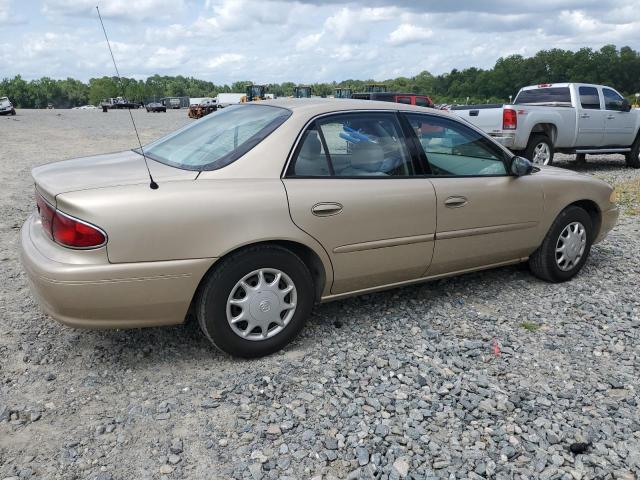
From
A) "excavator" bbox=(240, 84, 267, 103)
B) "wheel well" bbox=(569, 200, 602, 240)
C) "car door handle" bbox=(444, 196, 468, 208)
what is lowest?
"wheel well" bbox=(569, 200, 602, 240)

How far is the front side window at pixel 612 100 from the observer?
1190 cm

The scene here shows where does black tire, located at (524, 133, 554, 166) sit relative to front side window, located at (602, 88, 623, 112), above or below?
below

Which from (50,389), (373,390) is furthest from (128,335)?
(373,390)

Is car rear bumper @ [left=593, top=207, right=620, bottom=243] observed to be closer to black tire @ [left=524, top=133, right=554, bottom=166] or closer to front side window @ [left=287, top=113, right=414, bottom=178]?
front side window @ [left=287, top=113, right=414, bottom=178]

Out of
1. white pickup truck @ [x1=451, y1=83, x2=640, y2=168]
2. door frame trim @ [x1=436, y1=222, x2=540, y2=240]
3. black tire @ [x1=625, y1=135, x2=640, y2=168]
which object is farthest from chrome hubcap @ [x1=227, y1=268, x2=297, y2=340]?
black tire @ [x1=625, y1=135, x2=640, y2=168]

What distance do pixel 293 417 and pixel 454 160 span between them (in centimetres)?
229

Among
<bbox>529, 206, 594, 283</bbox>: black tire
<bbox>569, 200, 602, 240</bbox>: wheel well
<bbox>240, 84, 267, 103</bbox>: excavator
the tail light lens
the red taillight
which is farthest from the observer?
<bbox>240, 84, 267, 103</bbox>: excavator

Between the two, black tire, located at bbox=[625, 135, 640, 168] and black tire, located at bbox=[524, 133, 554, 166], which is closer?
black tire, located at bbox=[524, 133, 554, 166]

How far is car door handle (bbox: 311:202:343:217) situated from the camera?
3275mm

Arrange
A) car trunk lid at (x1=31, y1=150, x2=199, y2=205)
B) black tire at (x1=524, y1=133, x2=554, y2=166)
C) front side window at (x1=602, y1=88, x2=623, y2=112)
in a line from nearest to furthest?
car trunk lid at (x1=31, y1=150, x2=199, y2=205) → black tire at (x1=524, y1=133, x2=554, y2=166) → front side window at (x1=602, y1=88, x2=623, y2=112)

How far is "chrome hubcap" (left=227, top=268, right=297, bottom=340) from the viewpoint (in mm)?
3156

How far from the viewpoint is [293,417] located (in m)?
2.77

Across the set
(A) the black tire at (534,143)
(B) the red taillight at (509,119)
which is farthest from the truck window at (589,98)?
(B) the red taillight at (509,119)

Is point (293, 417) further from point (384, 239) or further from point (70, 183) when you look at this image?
point (70, 183)
